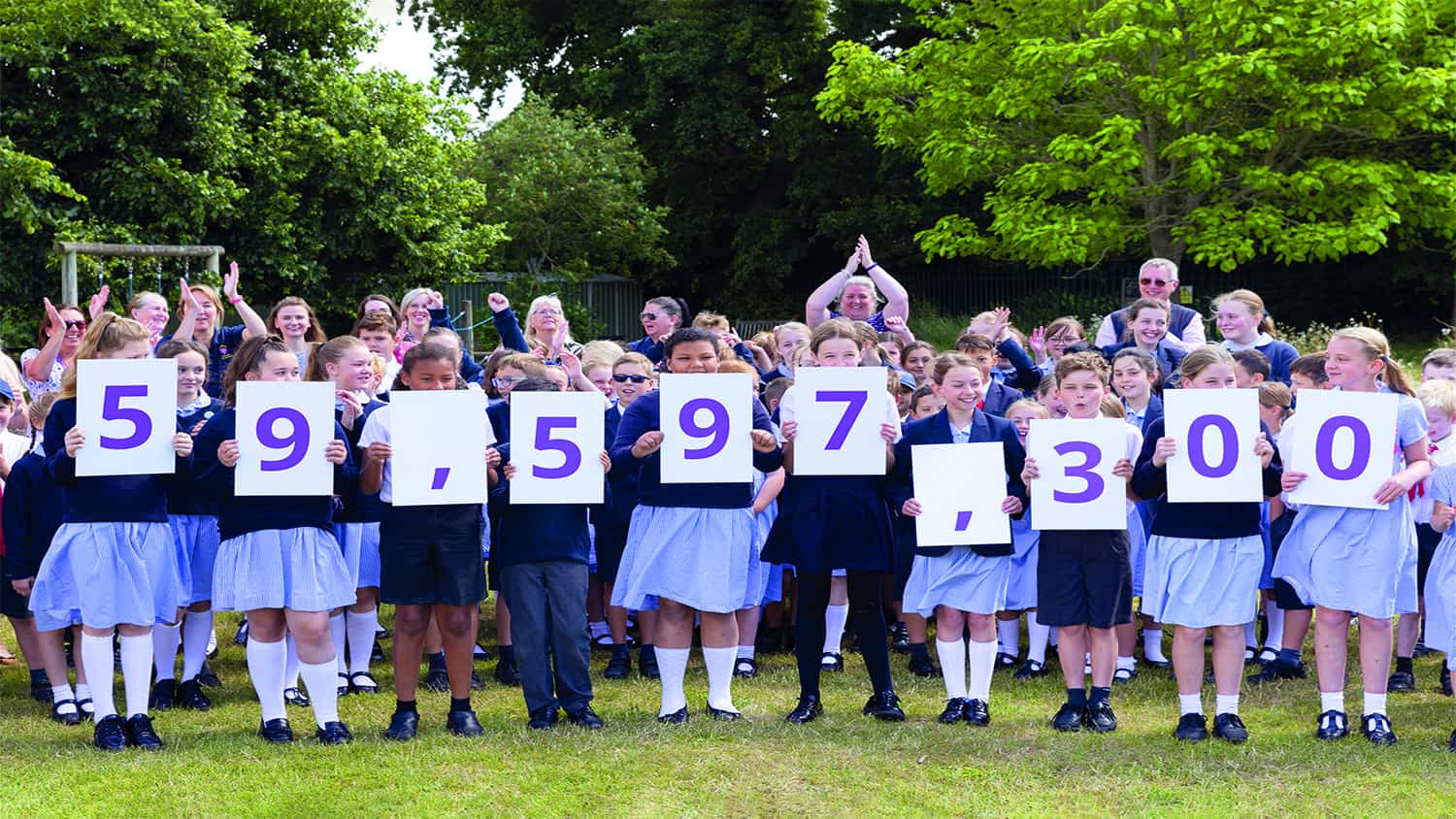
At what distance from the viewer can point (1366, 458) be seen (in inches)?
244

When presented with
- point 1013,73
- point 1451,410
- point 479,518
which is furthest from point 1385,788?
point 1013,73

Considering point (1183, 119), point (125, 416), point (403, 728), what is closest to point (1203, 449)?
point (403, 728)

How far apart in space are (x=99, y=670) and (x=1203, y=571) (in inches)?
185

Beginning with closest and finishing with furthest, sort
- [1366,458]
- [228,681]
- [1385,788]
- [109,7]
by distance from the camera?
[1385,788], [1366,458], [228,681], [109,7]

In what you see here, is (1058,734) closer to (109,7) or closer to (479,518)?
(479,518)

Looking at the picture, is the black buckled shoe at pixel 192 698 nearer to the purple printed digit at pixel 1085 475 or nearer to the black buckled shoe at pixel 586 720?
the black buckled shoe at pixel 586 720

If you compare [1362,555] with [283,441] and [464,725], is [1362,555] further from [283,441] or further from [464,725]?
[283,441]

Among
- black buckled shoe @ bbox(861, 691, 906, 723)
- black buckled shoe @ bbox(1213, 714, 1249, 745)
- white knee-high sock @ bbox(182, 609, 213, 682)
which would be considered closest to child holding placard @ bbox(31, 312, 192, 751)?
white knee-high sock @ bbox(182, 609, 213, 682)

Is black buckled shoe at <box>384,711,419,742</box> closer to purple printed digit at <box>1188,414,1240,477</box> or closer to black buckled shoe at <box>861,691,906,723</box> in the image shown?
black buckled shoe at <box>861,691,906,723</box>

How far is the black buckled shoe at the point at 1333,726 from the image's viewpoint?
20.9 feet

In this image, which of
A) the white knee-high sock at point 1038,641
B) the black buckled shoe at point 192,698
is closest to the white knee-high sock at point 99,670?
the black buckled shoe at point 192,698

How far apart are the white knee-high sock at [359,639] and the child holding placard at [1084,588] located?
11.0 ft

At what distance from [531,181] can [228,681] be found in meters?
23.0

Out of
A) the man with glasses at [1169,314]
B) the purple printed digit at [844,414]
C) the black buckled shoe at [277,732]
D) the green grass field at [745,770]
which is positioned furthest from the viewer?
the man with glasses at [1169,314]
